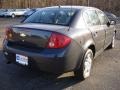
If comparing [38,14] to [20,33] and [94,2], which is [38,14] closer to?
[20,33]

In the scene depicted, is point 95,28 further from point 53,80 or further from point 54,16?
point 53,80

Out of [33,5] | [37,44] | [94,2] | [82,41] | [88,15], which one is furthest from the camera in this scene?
[33,5]

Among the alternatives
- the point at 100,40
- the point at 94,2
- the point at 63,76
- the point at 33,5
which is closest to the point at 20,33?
the point at 63,76

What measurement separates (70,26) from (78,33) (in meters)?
0.23

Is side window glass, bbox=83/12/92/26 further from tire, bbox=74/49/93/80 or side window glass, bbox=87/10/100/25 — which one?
tire, bbox=74/49/93/80

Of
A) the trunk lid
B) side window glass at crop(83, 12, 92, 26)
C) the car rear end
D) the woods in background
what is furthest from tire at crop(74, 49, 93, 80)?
the woods in background

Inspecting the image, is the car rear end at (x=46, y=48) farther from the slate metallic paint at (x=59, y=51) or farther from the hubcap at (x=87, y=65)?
the hubcap at (x=87, y=65)

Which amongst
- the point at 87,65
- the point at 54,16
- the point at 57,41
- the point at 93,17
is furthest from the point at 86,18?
the point at 57,41

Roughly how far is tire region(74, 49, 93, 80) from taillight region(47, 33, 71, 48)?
76 centimetres

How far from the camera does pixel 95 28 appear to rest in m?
6.23

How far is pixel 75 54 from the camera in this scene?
5082 mm

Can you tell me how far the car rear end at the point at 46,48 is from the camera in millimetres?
4855

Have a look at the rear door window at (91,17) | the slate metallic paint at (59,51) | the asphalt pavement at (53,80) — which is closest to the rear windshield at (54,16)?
the slate metallic paint at (59,51)

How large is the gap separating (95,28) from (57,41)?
165 cm
